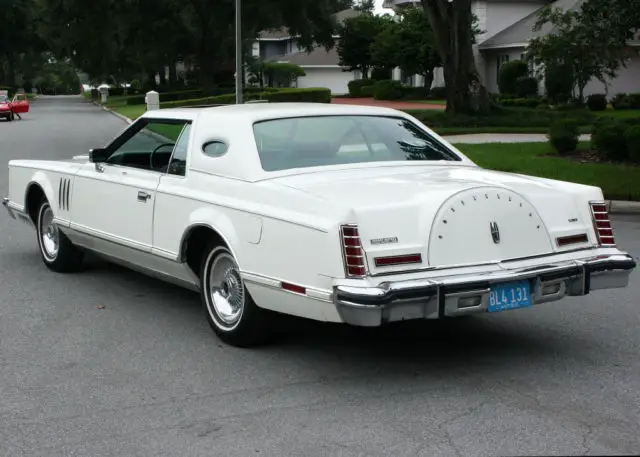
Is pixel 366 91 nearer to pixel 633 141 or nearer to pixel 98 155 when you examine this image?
pixel 633 141

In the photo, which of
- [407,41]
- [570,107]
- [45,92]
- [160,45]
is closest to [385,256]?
[570,107]

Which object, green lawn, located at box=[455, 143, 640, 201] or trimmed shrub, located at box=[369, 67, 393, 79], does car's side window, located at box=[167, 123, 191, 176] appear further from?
trimmed shrub, located at box=[369, 67, 393, 79]

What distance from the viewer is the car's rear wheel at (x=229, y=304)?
612 centimetres

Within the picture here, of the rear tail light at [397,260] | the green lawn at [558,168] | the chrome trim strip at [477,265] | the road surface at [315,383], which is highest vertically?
the rear tail light at [397,260]

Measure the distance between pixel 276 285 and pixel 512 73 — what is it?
150 feet

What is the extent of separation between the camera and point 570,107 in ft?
136

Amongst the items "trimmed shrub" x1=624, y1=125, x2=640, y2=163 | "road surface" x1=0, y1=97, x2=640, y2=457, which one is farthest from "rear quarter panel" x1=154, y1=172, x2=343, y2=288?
"trimmed shrub" x1=624, y1=125, x2=640, y2=163

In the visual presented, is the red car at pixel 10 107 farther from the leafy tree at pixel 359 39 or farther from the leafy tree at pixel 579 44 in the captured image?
the leafy tree at pixel 579 44

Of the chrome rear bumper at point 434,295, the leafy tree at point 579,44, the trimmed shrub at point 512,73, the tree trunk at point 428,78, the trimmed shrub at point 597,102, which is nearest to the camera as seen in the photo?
the chrome rear bumper at point 434,295

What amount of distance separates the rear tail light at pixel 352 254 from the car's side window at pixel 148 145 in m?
2.32

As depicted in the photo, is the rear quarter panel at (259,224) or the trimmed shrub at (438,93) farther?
the trimmed shrub at (438,93)

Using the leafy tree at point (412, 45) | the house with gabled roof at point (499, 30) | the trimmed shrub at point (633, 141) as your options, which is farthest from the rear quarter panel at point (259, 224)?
the leafy tree at point (412, 45)

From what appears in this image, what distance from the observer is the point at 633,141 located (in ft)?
55.4

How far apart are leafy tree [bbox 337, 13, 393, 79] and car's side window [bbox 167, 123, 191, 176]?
189ft
